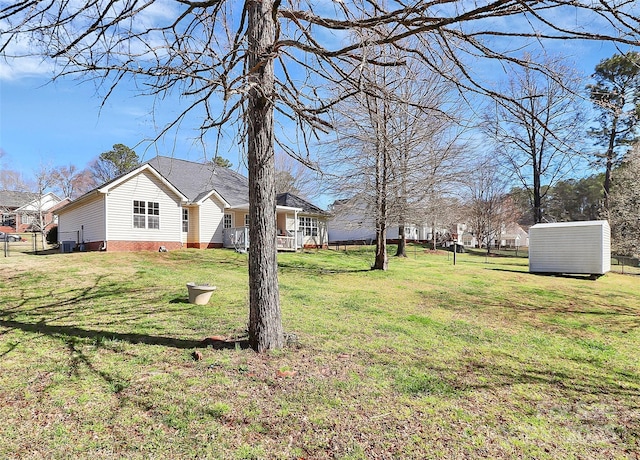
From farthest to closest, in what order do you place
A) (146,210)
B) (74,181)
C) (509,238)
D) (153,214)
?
(509,238), (74,181), (153,214), (146,210)

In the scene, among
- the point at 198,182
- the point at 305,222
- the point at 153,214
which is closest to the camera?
the point at 153,214

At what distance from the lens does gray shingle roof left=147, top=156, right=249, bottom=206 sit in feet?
62.7

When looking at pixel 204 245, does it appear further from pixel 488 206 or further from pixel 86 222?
pixel 488 206

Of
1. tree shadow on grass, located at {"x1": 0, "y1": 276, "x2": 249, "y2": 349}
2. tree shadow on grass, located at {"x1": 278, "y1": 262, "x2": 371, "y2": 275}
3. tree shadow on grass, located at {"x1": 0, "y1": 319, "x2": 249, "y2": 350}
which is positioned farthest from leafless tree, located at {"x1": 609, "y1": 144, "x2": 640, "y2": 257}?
tree shadow on grass, located at {"x1": 0, "y1": 276, "x2": 249, "y2": 349}

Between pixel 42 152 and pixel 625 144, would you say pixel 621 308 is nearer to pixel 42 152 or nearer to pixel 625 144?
pixel 625 144

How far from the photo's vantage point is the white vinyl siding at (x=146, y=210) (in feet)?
50.0

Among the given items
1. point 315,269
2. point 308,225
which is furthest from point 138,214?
point 308,225

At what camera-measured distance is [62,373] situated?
350 cm

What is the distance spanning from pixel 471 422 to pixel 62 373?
4.09 meters

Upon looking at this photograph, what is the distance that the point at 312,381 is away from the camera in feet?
11.7

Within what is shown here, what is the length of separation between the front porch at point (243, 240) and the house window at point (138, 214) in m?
4.47

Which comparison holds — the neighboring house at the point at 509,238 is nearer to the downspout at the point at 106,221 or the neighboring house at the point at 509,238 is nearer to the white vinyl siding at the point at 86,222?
the downspout at the point at 106,221

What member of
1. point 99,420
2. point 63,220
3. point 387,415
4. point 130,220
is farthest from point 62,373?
point 63,220

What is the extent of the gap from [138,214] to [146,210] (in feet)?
1.30
